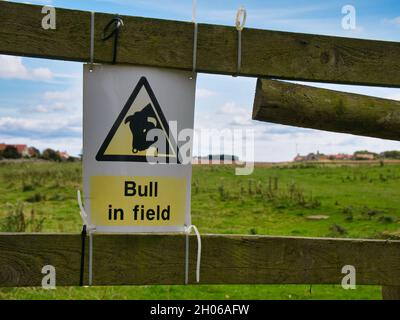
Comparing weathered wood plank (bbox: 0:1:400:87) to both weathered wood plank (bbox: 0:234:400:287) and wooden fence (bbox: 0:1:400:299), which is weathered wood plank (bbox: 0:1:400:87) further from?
weathered wood plank (bbox: 0:234:400:287)

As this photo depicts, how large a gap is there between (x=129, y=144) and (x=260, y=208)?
13024mm

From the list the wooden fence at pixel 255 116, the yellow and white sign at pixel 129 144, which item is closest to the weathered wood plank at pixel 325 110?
the wooden fence at pixel 255 116

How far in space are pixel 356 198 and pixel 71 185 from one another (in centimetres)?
953

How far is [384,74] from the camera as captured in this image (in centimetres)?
305

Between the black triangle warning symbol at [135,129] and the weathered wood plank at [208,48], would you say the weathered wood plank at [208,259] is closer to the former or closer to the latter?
the black triangle warning symbol at [135,129]

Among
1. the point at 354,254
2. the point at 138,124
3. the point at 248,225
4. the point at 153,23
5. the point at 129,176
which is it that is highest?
the point at 153,23

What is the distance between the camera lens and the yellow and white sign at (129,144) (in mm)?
2795

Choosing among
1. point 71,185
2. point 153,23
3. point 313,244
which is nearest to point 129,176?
point 153,23

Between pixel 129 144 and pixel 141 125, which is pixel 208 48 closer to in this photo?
pixel 141 125

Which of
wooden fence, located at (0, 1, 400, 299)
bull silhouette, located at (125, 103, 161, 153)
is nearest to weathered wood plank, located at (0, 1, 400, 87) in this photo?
wooden fence, located at (0, 1, 400, 299)

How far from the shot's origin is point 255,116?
288 cm

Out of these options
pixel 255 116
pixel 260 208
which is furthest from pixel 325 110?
pixel 260 208

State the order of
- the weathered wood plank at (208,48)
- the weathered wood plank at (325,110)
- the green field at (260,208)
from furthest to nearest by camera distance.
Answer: the green field at (260,208) → the weathered wood plank at (325,110) → the weathered wood plank at (208,48)

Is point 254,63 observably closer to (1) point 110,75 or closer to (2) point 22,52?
(1) point 110,75
